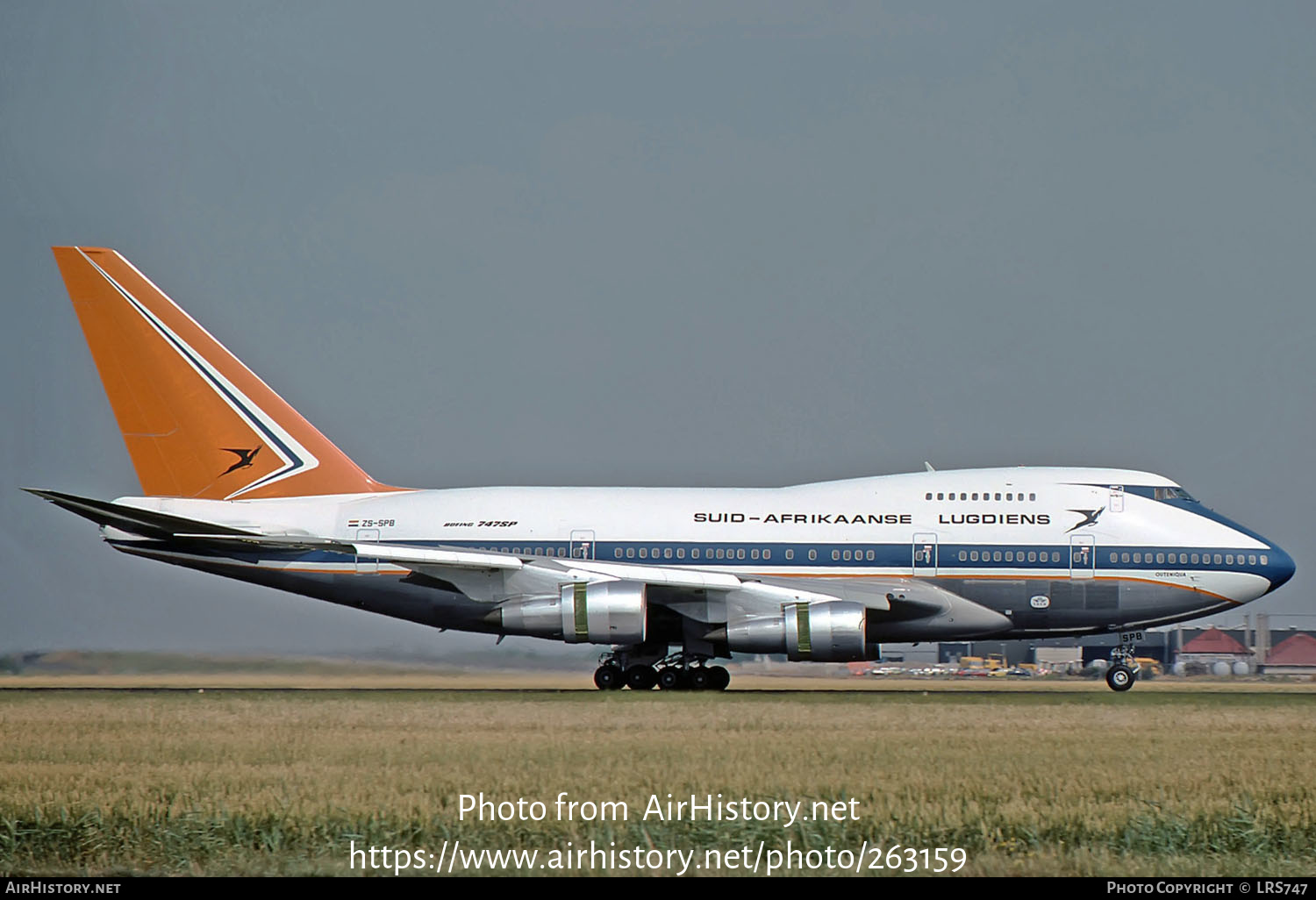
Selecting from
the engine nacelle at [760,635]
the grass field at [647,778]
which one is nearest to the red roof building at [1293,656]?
the grass field at [647,778]

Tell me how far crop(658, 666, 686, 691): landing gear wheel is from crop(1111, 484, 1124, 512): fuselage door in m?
9.62

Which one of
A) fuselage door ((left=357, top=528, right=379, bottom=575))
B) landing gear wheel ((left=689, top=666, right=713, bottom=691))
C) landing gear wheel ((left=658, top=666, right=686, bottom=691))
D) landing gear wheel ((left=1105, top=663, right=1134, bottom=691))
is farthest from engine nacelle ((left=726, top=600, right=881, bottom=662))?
fuselage door ((left=357, top=528, right=379, bottom=575))

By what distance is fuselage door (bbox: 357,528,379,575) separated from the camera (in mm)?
31891

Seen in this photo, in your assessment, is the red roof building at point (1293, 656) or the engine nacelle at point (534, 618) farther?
the red roof building at point (1293, 656)

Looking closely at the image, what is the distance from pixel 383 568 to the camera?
105ft

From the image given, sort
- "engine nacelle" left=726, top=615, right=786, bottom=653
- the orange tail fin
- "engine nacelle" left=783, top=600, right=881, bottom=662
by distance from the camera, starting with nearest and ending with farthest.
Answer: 1. "engine nacelle" left=783, top=600, right=881, bottom=662
2. "engine nacelle" left=726, top=615, right=786, bottom=653
3. the orange tail fin

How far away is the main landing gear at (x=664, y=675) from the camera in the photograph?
102 ft

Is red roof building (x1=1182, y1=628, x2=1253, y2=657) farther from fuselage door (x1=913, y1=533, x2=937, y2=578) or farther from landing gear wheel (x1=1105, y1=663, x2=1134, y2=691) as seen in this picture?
fuselage door (x1=913, y1=533, x2=937, y2=578)

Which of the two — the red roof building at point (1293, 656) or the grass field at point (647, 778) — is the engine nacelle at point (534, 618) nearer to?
the grass field at point (647, 778)

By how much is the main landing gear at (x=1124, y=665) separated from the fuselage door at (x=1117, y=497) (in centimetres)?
284

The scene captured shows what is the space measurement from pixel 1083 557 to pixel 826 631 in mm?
6574

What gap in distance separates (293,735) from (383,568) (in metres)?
12.3

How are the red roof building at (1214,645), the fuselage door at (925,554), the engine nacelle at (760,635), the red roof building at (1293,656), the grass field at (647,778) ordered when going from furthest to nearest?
the red roof building at (1214,645), the red roof building at (1293,656), the fuselage door at (925,554), the engine nacelle at (760,635), the grass field at (647,778)
